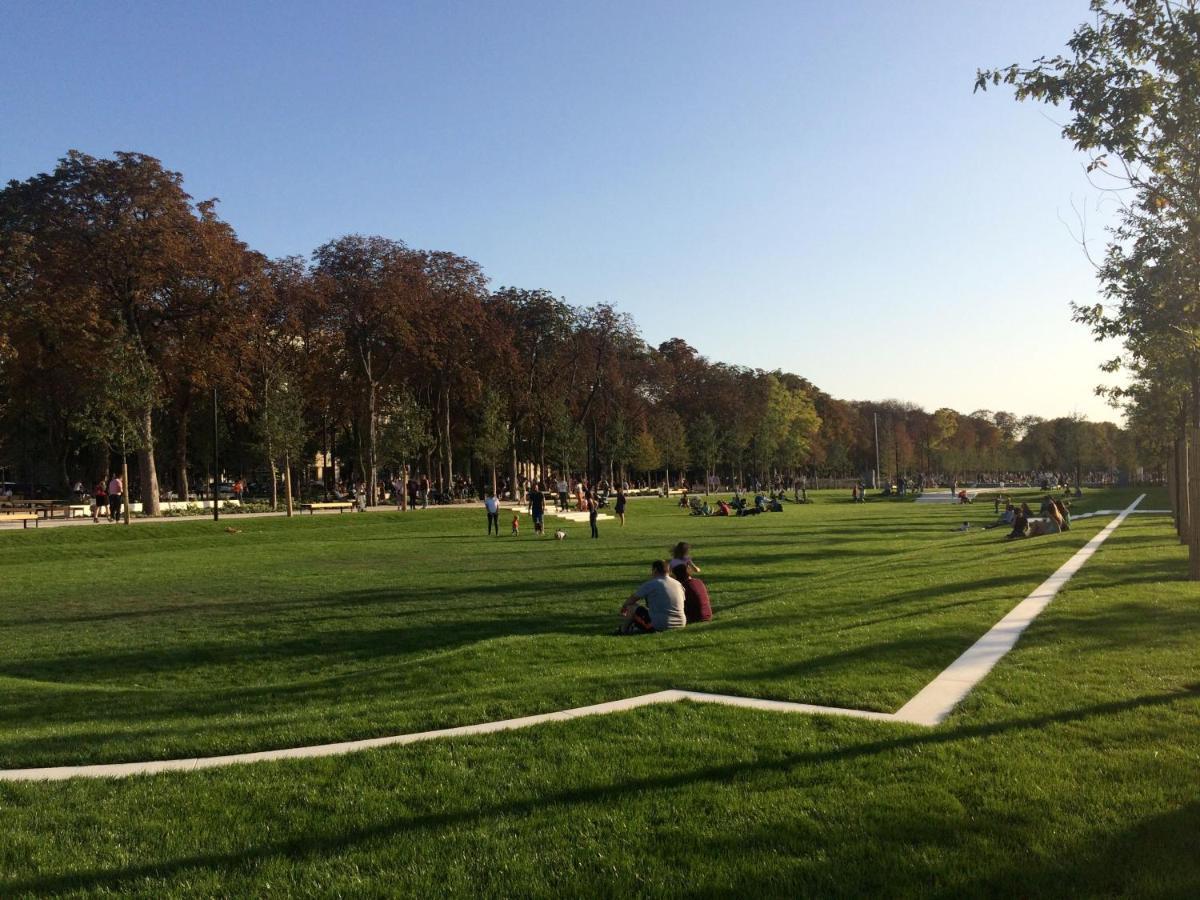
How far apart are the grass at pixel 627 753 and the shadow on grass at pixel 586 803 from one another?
0.07 ft

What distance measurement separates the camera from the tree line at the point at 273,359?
40.5 metres

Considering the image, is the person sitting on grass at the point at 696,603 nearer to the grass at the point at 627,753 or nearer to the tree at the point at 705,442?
the grass at the point at 627,753

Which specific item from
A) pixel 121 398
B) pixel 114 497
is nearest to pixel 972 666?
pixel 121 398

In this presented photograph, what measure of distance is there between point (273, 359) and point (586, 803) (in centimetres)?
4913

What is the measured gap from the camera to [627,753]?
6.20 meters

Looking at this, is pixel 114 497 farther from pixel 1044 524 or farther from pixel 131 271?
pixel 1044 524

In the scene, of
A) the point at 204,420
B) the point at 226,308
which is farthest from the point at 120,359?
the point at 204,420

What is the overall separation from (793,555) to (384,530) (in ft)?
69.5

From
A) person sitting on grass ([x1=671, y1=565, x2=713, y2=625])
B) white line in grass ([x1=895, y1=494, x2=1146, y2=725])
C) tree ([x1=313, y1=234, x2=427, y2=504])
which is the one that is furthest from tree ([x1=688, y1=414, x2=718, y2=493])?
person sitting on grass ([x1=671, y1=565, x2=713, y2=625])

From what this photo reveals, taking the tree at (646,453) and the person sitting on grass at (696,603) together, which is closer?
the person sitting on grass at (696,603)

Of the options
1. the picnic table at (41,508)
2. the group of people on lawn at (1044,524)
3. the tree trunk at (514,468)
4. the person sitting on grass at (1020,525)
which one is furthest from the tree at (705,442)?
the person sitting on grass at (1020,525)

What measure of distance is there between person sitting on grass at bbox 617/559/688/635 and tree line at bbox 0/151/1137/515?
30.4 meters

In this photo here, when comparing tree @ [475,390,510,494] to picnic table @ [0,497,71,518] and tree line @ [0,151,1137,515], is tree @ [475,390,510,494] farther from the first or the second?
picnic table @ [0,497,71,518]

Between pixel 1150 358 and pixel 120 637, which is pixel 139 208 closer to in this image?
pixel 120 637
